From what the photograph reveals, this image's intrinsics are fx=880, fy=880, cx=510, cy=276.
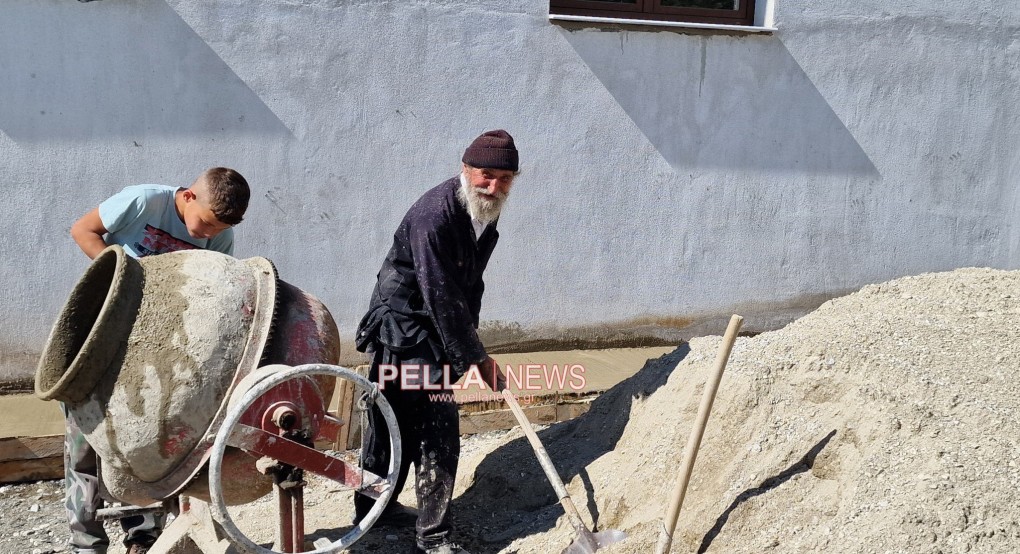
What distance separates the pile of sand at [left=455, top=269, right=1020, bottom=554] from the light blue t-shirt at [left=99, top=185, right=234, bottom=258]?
5.45ft

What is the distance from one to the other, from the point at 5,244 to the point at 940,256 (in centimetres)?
645

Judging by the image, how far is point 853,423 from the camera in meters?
3.06

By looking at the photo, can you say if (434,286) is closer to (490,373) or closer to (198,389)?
(490,373)

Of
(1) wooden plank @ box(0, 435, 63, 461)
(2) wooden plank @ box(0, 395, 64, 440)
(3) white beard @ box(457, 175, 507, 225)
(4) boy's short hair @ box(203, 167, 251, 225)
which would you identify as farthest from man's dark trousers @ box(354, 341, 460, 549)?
(2) wooden plank @ box(0, 395, 64, 440)

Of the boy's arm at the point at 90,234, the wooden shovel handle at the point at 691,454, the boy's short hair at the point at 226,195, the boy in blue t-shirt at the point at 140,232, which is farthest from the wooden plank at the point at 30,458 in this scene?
the wooden shovel handle at the point at 691,454

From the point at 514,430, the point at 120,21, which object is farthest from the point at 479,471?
the point at 120,21

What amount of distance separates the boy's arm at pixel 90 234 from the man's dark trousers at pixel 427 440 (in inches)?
43.5

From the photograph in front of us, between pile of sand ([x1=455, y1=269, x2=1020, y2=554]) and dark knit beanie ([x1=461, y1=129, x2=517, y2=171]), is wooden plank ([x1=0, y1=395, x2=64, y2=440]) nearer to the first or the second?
pile of sand ([x1=455, y1=269, x2=1020, y2=554])

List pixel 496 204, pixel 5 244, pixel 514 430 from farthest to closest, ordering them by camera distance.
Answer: pixel 5 244
pixel 514 430
pixel 496 204

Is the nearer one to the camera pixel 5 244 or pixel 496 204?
pixel 496 204

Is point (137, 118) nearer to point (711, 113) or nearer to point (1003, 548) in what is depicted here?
point (711, 113)

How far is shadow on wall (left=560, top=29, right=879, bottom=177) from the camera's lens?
5.90m

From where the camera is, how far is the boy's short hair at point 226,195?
9.91ft

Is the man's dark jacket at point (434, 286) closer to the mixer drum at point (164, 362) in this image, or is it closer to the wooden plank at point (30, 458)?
the mixer drum at point (164, 362)
